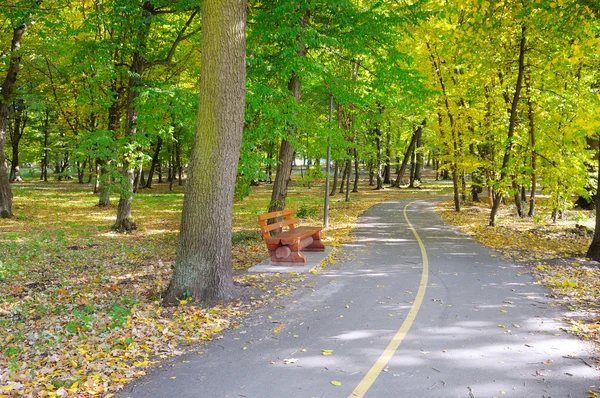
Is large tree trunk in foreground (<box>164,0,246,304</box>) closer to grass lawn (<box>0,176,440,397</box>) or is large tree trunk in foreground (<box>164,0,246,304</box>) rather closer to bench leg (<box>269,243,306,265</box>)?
grass lawn (<box>0,176,440,397</box>)

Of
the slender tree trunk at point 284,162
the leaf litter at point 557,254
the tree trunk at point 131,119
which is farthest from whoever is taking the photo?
the tree trunk at point 131,119

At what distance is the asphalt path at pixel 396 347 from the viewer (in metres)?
4.44

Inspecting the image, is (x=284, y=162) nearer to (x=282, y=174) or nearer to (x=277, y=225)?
(x=282, y=174)

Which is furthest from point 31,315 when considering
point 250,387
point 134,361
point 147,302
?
point 250,387

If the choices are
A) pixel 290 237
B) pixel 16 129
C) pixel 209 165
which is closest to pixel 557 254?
pixel 290 237

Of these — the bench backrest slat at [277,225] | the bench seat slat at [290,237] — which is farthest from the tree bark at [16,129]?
the bench seat slat at [290,237]

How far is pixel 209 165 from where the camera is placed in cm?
716

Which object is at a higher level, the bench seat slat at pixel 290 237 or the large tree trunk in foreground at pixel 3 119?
the large tree trunk in foreground at pixel 3 119

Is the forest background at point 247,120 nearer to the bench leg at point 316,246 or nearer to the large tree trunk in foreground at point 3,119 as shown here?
the large tree trunk in foreground at point 3,119

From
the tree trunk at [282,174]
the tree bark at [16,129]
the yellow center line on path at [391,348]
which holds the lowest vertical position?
the yellow center line on path at [391,348]

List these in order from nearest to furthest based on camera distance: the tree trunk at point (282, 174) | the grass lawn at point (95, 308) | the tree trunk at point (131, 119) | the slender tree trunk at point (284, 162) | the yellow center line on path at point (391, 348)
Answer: the yellow center line on path at point (391, 348) → the grass lawn at point (95, 308) → the slender tree trunk at point (284, 162) → the tree trunk at point (282, 174) → the tree trunk at point (131, 119)

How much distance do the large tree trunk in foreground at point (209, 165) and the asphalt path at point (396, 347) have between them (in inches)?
46.4

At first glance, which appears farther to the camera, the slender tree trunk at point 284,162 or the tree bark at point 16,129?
the tree bark at point 16,129

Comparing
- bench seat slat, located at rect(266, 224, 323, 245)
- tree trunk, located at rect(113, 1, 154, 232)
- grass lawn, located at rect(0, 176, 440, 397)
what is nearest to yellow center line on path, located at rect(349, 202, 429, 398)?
grass lawn, located at rect(0, 176, 440, 397)
